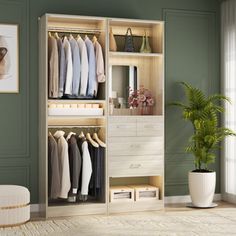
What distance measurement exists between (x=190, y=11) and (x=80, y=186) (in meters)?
2.84

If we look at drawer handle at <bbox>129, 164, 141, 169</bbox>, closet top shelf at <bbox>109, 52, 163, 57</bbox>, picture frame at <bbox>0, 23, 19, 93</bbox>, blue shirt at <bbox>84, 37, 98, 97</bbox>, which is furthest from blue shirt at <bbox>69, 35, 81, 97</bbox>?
drawer handle at <bbox>129, 164, 141, 169</bbox>

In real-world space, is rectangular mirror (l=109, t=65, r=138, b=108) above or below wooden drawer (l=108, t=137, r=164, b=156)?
above

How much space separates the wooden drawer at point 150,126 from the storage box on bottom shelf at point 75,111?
519 mm

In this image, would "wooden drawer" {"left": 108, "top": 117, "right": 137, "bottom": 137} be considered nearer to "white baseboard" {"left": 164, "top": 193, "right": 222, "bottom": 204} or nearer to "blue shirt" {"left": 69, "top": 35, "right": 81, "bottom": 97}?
"blue shirt" {"left": 69, "top": 35, "right": 81, "bottom": 97}

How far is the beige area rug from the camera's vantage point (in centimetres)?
517

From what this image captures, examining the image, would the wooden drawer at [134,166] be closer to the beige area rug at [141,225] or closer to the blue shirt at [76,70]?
the beige area rug at [141,225]

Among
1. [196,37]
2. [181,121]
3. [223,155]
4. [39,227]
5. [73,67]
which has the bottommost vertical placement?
[39,227]

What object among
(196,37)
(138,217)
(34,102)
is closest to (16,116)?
(34,102)

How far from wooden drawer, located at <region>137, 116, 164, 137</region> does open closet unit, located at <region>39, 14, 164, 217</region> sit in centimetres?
1

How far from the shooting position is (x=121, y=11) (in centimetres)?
665

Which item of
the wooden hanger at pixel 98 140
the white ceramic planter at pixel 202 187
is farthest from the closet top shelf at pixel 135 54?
the white ceramic planter at pixel 202 187

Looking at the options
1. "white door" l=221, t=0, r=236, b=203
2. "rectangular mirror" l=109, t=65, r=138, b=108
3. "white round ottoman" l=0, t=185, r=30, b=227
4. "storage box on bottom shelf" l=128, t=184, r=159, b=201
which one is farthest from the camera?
"white door" l=221, t=0, r=236, b=203

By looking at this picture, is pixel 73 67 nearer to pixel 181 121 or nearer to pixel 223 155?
pixel 181 121

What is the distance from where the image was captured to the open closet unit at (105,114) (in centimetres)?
600
